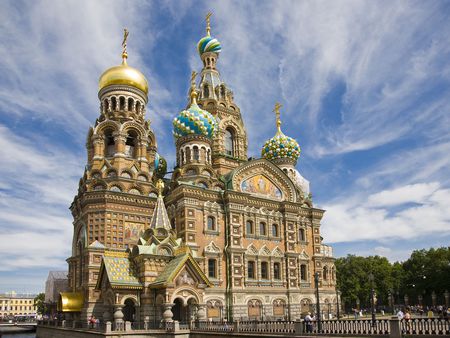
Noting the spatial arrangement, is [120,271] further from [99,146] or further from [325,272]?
[325,272]

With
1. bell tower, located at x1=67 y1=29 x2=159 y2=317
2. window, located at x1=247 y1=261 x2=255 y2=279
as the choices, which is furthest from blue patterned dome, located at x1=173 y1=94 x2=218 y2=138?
window, located at x1=247 y1=261 x2=255 y2=279

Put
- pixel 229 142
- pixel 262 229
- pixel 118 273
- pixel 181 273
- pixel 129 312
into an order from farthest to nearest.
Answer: pixel 229 142, pixel 262 229, pixel 129 312, pixel 118 273, pixel 181 273

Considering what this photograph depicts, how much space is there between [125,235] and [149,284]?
5.93m

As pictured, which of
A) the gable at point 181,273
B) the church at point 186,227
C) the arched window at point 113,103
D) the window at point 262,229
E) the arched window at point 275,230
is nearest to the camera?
the gable at point 181,273

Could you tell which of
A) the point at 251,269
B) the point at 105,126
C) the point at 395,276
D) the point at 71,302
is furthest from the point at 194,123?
the point at 395,276

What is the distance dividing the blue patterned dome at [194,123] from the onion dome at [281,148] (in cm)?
678

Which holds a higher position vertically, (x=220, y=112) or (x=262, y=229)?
(x=220, y=112)

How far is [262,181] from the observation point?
3312 centimetres

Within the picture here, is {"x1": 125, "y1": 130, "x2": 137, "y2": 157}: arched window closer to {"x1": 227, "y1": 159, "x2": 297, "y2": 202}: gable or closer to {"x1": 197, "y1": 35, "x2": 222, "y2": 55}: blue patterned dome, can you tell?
{"x1": 227, "y1": 159, "x2": 297, "y2": 202}: gable

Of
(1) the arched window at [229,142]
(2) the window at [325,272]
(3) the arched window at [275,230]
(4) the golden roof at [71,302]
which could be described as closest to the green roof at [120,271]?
(4) the golden roof at [71,302]

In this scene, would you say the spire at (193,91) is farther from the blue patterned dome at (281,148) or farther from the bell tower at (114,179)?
the blue patterned dome at (281,148)

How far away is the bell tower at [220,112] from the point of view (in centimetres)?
3516

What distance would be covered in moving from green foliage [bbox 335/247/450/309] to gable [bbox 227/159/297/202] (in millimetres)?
21985

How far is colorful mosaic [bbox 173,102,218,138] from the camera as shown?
106ft
